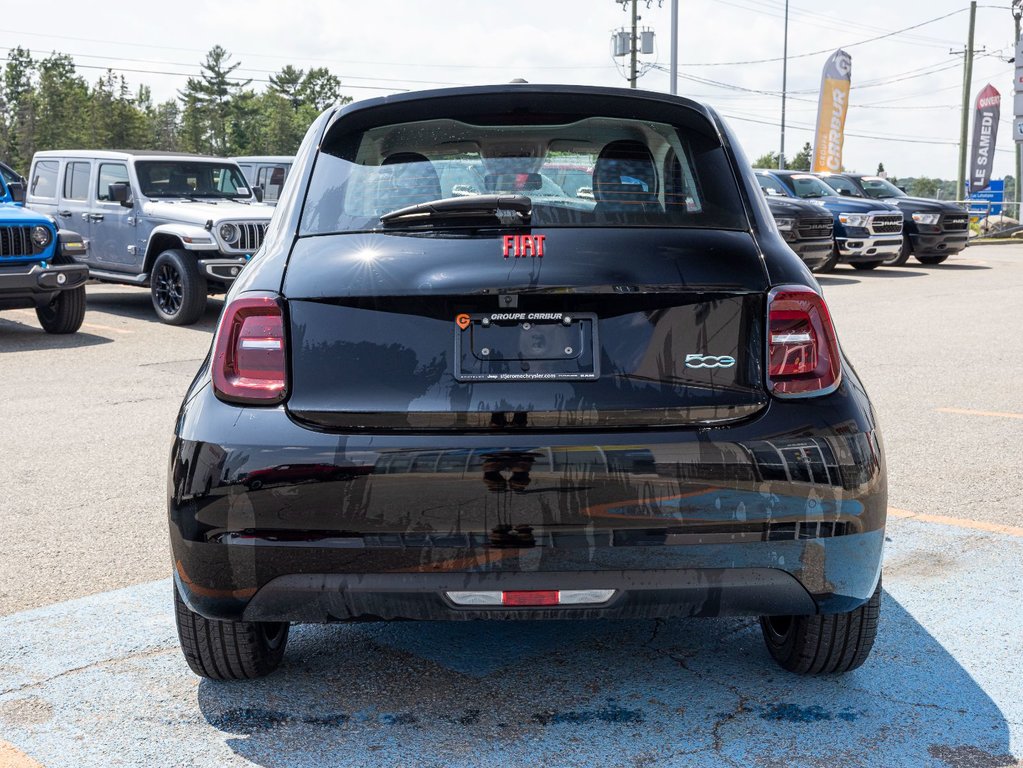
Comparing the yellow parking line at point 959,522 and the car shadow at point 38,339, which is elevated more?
the yellow parking line at point 959,522

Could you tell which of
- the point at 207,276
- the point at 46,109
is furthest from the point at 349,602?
the point at 46,109

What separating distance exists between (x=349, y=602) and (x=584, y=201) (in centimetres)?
117

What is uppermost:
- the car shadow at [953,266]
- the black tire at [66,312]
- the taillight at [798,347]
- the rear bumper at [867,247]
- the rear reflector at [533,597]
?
the taillight at [798,347]

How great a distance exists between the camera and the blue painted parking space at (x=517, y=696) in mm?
2850

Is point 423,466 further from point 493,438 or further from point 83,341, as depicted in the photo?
Result: point 83,341

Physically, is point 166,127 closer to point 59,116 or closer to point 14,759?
point 59,116

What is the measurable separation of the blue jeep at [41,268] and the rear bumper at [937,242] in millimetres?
15898

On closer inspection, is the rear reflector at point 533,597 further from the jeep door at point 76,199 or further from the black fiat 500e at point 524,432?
the jeep door at point 76,199

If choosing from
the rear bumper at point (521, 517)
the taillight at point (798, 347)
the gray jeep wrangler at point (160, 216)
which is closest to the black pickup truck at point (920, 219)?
the gray jeep wrangler at point (160, 216)

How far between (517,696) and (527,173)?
1400 millimetres

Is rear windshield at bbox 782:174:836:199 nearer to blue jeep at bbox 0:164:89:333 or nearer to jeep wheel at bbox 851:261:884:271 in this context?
jeep wheel at bbox 851:261:884:271

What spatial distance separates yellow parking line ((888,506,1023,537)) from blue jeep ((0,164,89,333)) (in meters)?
8.93

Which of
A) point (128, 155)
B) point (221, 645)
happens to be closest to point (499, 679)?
point (221, 645)

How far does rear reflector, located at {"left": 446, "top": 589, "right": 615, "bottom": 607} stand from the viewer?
2.72m
